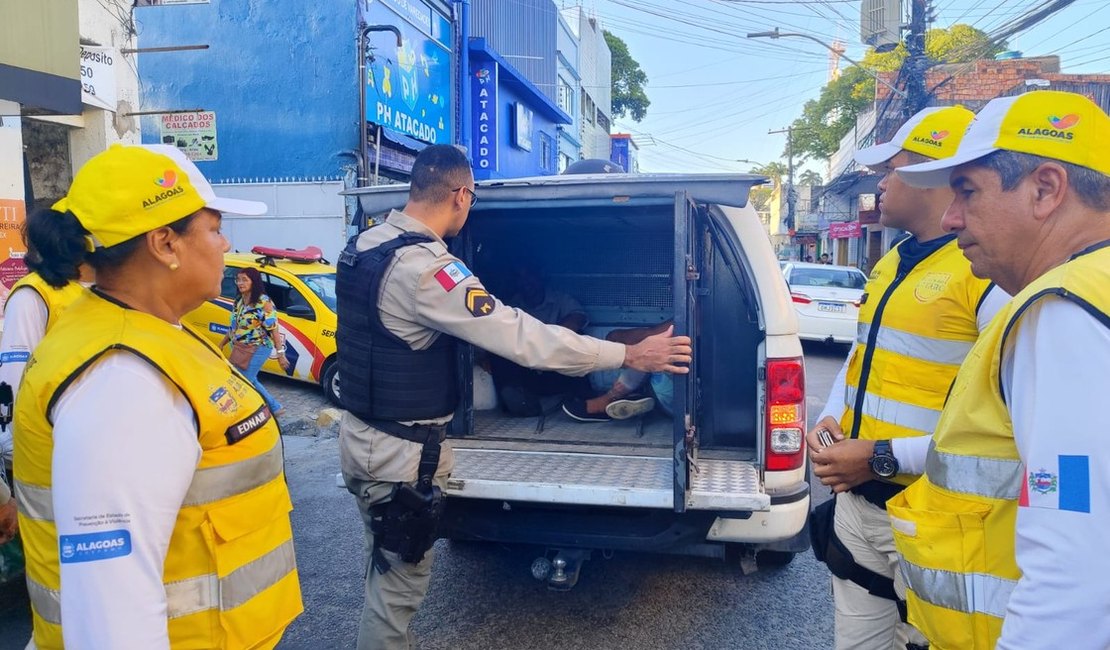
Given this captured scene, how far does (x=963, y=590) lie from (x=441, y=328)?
1.74 m

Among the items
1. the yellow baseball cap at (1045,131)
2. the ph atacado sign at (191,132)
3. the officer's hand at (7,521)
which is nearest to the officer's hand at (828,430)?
the yellow baseball cap at (1045,131)

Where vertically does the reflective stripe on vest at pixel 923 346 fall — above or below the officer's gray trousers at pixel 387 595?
above

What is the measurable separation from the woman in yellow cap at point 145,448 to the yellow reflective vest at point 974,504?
1368 mm

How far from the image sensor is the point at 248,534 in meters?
1.59

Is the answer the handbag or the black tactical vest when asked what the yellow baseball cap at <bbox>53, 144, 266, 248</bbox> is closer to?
the black tactical vest

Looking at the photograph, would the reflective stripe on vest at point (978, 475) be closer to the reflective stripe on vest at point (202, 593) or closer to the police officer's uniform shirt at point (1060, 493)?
the police officer's uniform shirt at point (1060, 493)

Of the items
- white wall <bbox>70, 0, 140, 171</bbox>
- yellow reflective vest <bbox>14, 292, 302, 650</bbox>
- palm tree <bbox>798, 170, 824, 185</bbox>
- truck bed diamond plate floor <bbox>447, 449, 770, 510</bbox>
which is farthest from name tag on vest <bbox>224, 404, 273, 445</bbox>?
palm tree <bbox>798, 170, 824, 185</bbox>

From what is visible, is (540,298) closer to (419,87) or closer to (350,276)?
(350,276)

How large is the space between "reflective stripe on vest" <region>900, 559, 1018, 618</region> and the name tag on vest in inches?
54.7

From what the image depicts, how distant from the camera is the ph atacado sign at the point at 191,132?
10.3 m

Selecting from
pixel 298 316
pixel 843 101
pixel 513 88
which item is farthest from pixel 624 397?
pixel 843 101

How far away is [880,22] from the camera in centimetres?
1423

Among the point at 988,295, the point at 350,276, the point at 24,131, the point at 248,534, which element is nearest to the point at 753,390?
the point at 988,295

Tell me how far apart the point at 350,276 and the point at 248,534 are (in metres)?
1.32
